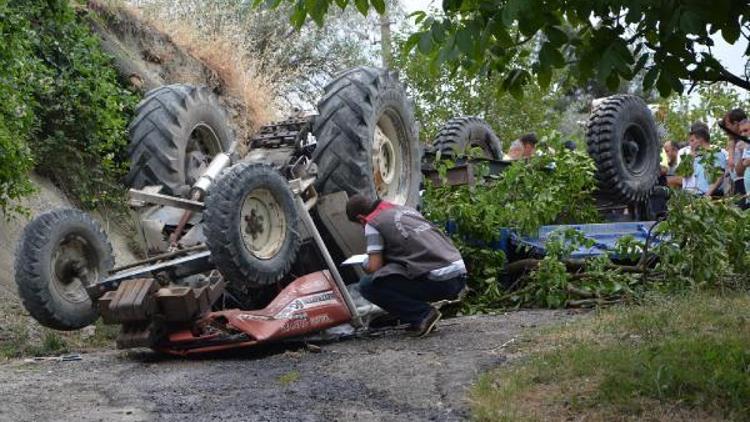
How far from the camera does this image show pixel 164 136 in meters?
7.96

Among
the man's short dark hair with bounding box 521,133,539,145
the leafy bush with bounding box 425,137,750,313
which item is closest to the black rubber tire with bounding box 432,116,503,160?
the man's short dark hair with bounding box 521,133,539,145

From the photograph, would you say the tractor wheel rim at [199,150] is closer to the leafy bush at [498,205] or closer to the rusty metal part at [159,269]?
the rusty metal part at [159,269]

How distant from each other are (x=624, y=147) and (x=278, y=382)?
21.6 feet

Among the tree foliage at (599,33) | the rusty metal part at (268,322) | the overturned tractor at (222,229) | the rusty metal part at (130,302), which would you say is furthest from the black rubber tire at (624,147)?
the tree foliage at (599,33)

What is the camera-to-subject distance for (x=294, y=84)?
22.6 metres

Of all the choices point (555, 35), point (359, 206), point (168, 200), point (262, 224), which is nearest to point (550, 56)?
point (555, 35)

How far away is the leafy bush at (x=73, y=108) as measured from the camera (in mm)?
10219

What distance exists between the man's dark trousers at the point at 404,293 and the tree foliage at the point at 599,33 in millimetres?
2778

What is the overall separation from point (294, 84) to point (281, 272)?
15.7 metres

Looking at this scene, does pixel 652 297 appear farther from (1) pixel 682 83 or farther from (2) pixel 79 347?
(2) pixel 79 347

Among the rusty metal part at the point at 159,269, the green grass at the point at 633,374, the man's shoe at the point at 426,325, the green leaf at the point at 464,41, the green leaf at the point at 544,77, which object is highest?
the green leaf at the point at 464,41

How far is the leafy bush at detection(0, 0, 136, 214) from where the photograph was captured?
33.5 ft

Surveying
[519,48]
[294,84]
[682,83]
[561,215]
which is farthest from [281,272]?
[294,84]

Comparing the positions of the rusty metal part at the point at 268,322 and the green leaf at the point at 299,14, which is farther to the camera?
the rusty metal part at the point at 268,322
